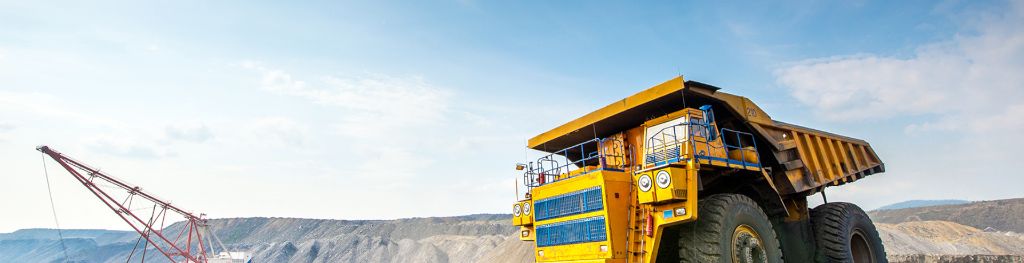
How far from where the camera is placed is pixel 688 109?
7504 mm

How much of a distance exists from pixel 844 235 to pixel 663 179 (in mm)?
4507

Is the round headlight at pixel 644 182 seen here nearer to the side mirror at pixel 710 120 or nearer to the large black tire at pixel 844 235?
the side mirror at pixel 710 120

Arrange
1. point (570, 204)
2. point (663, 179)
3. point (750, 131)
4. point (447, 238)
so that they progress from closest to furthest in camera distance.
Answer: point (663, 179)
point (570, 204)
point (750, 131)
point (447, 238)

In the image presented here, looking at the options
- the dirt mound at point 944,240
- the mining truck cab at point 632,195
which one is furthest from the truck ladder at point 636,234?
the dirt mound at point 944,240

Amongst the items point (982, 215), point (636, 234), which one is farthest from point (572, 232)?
point (982, 215)

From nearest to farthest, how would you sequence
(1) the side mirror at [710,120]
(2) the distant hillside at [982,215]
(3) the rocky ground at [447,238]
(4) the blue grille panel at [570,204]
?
1. (4) the blue grille panel at [570,204]
2. (1) the side mirror at [710,120]
3. (3) the rocky ground at [447,238]
4. (2) the distant hillside at [982,215]

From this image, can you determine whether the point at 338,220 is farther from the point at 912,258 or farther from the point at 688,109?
the point at 688,109

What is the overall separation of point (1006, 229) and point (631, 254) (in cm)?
7968

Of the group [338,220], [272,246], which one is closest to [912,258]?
[272,246]

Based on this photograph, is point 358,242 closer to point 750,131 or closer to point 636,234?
point 750,131

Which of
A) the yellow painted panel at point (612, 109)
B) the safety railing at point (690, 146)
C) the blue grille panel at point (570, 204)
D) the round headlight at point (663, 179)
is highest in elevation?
the yellow painted panel at point (612, 109)

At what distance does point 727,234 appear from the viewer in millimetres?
6512

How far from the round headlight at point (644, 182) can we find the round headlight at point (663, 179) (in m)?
0.11

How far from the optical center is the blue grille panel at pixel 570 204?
682cm
